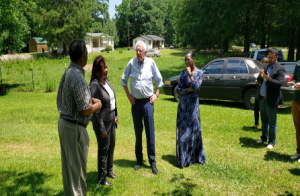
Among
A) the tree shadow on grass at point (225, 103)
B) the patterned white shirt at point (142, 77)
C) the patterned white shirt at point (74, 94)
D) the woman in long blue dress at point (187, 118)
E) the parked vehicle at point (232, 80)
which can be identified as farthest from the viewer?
the tree shadow on grass at point (225, 103)

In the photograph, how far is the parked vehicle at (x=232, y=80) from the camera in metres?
9.50

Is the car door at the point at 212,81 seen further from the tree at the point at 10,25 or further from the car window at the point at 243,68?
the tree at the point at 10,25

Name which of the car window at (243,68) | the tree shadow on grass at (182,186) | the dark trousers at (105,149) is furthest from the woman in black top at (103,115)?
the car window at (243,68)

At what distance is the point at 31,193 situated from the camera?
392 cm

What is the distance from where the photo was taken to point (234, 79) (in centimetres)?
979

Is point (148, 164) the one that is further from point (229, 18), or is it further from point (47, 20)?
point (47, 20)

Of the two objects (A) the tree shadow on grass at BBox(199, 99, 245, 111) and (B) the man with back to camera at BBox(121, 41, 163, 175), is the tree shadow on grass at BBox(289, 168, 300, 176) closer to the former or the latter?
(B) the man with back to camera at BBox(121, 41, 163, 175)

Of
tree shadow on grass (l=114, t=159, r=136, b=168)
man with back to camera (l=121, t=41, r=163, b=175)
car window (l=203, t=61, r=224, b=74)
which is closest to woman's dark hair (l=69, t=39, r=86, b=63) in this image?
man with back to camera (l=121, t=41, r=163, b=175)

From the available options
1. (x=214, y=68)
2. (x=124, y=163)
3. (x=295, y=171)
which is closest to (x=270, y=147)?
(x=295, y=171)

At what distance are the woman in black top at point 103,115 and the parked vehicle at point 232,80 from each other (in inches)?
260

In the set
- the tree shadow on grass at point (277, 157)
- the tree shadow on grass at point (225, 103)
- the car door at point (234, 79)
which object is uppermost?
the car door at point (234, 79)

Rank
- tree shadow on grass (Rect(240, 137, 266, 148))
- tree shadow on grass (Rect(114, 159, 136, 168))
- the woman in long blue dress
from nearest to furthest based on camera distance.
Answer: the woman in long blue dress
tree shadow on grass (Rect(114, 159, 136, 168))
tree shadow on grass (Rect(240, 137, 266, 148))

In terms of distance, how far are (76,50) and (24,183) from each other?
263 centimetres

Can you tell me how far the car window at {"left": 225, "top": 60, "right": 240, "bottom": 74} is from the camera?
9938mm
